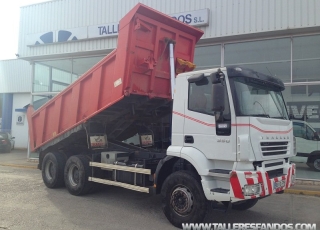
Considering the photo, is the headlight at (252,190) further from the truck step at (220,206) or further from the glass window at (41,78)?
the glass window at (41,78)

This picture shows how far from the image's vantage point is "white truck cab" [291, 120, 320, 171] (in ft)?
31.6

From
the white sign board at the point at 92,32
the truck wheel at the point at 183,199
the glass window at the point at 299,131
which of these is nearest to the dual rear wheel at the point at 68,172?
the truck wheel at the point at 183,199

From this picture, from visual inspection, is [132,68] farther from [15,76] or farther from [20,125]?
[15,76]

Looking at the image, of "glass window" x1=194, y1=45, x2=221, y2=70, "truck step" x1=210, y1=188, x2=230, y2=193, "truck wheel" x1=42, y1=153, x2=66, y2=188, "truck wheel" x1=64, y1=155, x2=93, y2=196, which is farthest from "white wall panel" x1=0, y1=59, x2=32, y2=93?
"truck step" x1=210, y1=188, x2=230, y2=193

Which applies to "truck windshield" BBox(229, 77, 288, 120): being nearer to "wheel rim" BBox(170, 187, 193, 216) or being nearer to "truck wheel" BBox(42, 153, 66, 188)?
"wheel rim" BBox(170, 187, 193, 216)

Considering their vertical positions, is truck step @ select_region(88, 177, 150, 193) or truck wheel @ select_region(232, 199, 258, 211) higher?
truck step @ select_region(88, 177, 150, 193)

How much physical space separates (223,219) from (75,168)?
400 centimetres

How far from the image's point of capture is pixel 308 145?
9734 millimetres

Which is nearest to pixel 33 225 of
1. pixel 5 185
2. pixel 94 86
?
pixel 94 86

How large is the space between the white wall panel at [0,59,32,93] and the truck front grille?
66.6 ft

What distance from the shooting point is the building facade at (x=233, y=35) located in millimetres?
9758

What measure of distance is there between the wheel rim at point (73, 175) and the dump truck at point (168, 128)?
25mm

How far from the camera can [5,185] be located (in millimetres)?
9367

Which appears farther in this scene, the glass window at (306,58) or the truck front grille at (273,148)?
the glass window at (306,58)
